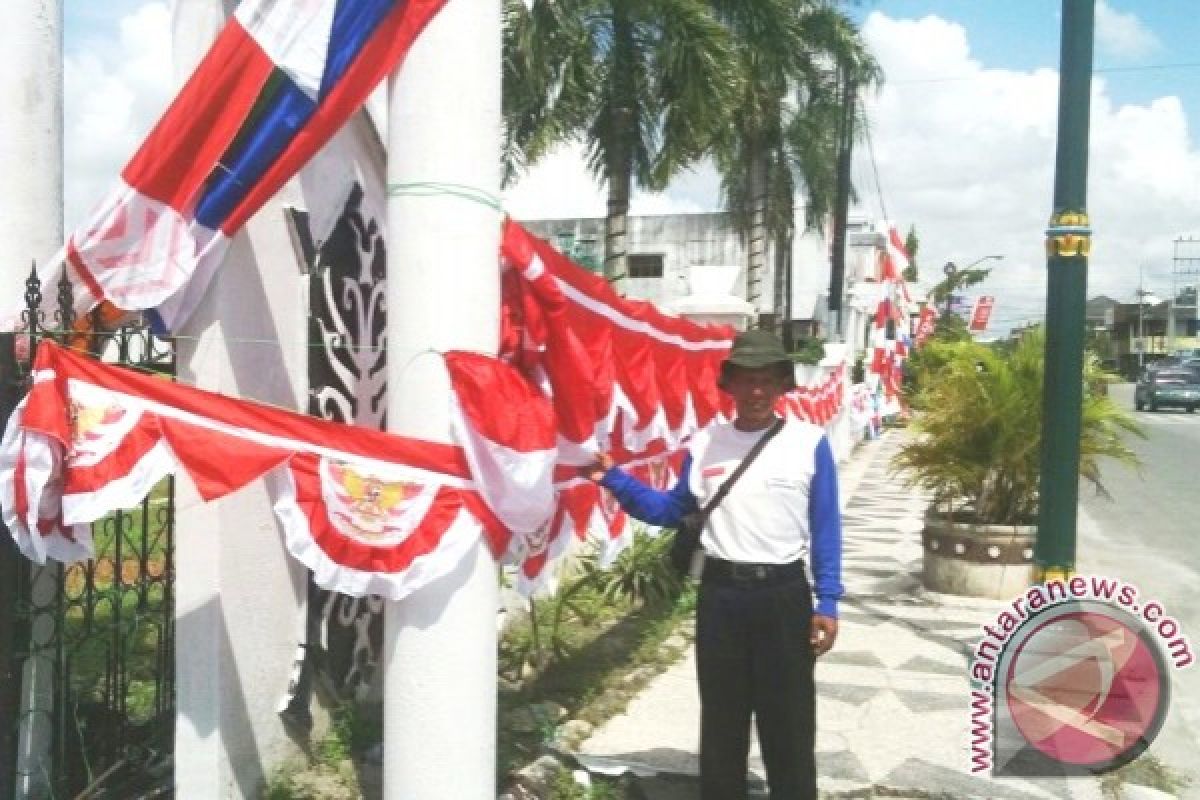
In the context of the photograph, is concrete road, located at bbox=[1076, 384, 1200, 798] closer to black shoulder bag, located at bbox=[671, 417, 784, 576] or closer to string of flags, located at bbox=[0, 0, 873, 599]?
black shoulder bag, located at bbox=[671, 417, 784, 576]

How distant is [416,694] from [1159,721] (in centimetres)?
373

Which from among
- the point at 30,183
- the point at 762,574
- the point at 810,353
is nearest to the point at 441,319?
the point at 762,574

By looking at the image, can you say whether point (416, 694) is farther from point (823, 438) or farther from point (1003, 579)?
point (1003, 579)

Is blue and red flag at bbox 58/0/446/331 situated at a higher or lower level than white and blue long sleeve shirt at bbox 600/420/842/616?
higher

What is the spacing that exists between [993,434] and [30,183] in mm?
6101

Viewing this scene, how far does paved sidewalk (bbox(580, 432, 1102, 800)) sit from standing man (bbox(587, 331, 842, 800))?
79cm

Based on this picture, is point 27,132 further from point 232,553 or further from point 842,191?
point 842,191

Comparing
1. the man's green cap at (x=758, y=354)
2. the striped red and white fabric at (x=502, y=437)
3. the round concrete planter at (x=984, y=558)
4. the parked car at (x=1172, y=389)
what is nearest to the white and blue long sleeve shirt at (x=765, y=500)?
the man's green cap at (x=758, y=354)

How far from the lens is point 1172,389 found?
33719 mm

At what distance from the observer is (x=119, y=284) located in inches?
122

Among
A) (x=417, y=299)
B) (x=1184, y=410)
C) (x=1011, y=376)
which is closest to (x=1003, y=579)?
(x=1011, y=376)

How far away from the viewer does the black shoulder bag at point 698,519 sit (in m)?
3.36

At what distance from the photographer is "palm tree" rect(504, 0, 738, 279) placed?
1447 centimetres

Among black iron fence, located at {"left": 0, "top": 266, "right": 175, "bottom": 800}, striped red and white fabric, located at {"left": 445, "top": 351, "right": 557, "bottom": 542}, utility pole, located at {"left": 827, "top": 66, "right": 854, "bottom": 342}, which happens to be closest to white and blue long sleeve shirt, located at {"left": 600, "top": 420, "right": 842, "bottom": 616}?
striped red and white fabric, located at {"left": 445, "top": 351, "right": 557, "bottom": 542}
